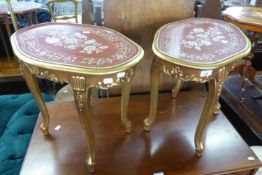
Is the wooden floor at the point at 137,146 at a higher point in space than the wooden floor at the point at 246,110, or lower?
higher

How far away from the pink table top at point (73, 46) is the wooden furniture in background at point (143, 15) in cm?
19

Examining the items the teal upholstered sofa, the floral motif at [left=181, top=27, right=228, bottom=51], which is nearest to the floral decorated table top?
the teal upholstered sofa

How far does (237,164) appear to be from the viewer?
93 centimetres

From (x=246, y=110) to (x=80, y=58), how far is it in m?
1.27

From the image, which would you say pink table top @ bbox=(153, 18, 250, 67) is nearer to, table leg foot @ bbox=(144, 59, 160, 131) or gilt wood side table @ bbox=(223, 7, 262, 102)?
table leg foot @ bbox=(144, 59, 160, 131)

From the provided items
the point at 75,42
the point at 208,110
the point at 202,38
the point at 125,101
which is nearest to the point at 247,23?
the point at 202,38

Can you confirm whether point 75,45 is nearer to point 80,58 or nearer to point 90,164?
point 80,58

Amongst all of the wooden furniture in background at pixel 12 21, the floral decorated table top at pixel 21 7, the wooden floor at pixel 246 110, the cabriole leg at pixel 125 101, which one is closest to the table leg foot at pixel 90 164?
the cabriole leg at pixel 125 101

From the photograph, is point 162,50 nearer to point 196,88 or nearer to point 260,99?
point 196,88

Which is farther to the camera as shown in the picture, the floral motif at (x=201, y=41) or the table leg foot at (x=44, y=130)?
the table leg foot at (x=44, y=130)

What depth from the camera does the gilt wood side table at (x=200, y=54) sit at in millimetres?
710

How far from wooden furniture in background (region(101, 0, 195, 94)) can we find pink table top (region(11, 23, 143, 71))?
0.19 m

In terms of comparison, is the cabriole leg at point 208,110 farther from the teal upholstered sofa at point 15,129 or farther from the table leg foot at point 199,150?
the teal upholstered sofa at point 15,129

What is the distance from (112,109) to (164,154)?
361 millimetres
